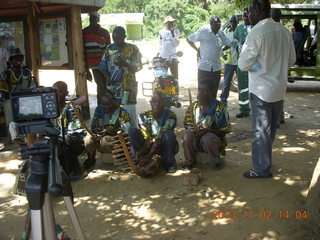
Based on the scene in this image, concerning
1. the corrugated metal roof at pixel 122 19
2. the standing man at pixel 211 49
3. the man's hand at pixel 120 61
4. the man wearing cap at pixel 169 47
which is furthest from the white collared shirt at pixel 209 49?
the corrugated metal roof at pixel 122 19

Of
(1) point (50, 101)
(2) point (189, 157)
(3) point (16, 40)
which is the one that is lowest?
(2) point (189, 157)

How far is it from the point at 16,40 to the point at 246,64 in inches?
194

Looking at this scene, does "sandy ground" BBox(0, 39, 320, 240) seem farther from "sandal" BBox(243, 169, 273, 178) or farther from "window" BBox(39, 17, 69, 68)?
"window" BBox(39, 17, 69, 68)

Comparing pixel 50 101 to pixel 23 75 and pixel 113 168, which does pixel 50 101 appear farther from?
pixel 23 75

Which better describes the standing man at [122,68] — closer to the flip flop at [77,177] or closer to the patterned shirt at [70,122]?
the patterned shirt at [70,122]

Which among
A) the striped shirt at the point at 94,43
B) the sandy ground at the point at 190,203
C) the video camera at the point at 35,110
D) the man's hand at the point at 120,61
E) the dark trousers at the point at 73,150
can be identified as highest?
the striped shirt at the point at 94,43

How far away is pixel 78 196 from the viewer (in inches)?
165

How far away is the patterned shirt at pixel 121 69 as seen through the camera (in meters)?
5.53

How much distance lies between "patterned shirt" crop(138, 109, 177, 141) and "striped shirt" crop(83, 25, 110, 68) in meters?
2.27

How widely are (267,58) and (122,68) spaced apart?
7.51 feet

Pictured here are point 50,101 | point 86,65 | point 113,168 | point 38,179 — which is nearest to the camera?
point 38,179

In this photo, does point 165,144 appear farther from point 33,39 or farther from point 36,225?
point 33,39

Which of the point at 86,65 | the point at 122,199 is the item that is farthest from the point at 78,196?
the point at 86,65

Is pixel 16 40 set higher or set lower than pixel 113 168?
higher
